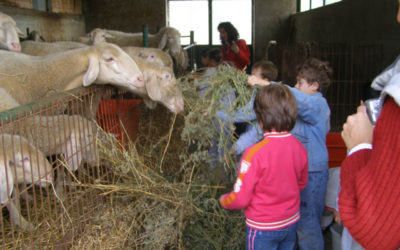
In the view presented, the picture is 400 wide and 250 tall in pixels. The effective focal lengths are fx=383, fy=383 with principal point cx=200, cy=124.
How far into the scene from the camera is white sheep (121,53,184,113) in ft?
12.4

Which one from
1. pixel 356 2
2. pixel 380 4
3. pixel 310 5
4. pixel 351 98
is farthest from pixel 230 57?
pixel 310 5

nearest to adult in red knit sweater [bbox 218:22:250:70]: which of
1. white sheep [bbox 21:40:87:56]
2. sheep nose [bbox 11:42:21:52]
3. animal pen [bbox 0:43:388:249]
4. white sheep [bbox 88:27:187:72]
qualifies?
white sheep [bbox 88:27:187:72]

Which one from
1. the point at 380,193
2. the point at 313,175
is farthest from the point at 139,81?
the point at 380,193

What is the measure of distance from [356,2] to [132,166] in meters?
6.93

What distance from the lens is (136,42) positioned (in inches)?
330

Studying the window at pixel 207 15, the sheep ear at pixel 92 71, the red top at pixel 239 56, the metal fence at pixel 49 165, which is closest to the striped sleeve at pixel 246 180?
the metal fence at pixel 49 165

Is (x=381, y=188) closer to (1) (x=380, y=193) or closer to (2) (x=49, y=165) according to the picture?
(1) (x=380, y=193)

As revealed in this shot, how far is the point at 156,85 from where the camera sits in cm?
392

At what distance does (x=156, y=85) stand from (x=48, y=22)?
951 centimetres

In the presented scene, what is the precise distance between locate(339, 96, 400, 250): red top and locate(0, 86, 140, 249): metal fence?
163 centimetres

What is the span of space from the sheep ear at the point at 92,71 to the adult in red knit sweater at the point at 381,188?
2.67m

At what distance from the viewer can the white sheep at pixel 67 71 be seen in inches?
136

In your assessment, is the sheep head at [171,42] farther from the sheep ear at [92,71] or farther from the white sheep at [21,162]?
the white sheep at [21,162]

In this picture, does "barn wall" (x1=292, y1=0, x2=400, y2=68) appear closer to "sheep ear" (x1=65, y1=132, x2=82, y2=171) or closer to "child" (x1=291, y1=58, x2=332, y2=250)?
"child" (x1=291, y1=58, x2=332, y2=250)
